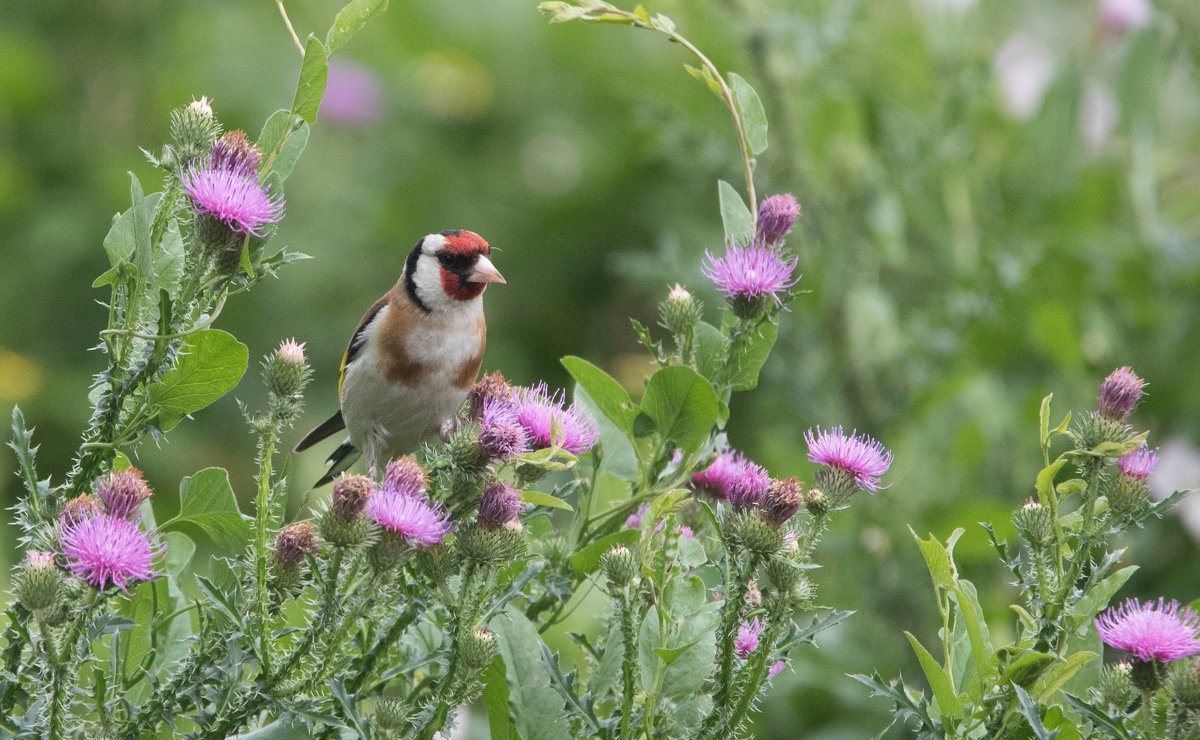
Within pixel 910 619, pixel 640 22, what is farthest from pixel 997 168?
pixel 640 22

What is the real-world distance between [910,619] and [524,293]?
6.62ft

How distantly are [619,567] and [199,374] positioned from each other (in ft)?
1.37

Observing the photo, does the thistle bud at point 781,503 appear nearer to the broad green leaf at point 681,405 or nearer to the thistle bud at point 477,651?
the broad green leaf at point 681,405

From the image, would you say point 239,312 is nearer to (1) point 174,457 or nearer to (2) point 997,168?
(1) point 174,457

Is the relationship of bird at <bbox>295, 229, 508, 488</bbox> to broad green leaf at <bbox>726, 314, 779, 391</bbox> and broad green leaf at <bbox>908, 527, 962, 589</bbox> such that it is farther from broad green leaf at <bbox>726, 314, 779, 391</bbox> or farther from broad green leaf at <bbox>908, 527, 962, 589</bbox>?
broad green leaf at <bbox>908, 527, 962, 589</bbox>

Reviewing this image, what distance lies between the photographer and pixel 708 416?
1.18 m

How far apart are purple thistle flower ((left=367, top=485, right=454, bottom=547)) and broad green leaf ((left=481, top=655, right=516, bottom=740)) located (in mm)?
154

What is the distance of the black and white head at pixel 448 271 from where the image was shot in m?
1.93

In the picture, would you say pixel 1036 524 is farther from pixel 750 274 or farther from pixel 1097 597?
pixel 750 274

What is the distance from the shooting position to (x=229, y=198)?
1065 mm

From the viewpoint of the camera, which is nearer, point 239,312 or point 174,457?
point 174,457

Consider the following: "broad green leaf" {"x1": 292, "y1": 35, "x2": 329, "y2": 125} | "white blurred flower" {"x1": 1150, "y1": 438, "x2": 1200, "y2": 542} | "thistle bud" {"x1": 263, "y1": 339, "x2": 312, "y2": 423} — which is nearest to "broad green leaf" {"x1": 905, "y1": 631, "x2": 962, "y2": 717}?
"thistle bud" {"x1": 263, "y1": 339, "x2": 312, "y2": 423}

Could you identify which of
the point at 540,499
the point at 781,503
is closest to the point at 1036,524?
the point at 781,503

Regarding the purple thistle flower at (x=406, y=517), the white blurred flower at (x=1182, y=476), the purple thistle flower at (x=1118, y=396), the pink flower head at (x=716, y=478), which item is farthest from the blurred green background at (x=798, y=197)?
the purple thistle flower at (x=406, y=517)
